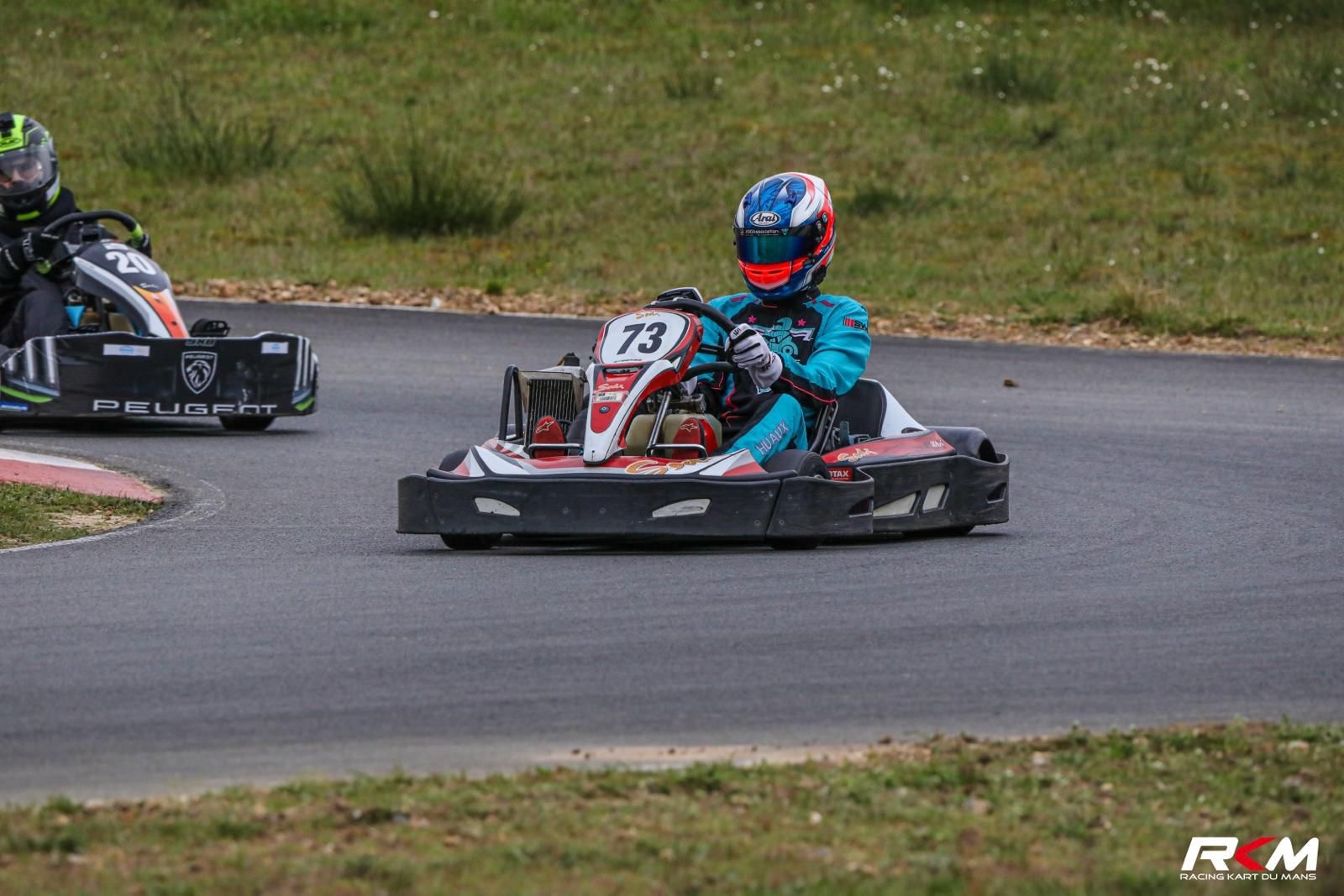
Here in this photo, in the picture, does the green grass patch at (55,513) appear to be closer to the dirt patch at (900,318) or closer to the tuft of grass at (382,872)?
the tuft of grass at (382,872)

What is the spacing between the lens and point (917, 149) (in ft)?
75.5

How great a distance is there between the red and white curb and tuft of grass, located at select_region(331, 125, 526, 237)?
34.1 ft

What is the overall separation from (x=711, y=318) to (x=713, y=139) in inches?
633

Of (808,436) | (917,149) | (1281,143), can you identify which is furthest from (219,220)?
(808,436)

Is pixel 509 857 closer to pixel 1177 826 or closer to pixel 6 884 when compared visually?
pixel 6 884

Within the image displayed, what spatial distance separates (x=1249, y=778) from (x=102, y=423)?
8.72m

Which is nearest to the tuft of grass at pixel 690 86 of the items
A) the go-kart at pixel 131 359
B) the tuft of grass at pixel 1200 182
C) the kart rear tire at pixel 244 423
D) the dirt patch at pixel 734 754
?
the tuft of grass at pixel 1200 182

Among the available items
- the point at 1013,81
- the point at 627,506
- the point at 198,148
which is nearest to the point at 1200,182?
the point at 1013,81

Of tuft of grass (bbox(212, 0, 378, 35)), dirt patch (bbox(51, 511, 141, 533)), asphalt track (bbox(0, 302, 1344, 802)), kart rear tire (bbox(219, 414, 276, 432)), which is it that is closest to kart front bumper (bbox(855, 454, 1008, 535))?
asphalt track (bbox(0, 302, 1344, 802))

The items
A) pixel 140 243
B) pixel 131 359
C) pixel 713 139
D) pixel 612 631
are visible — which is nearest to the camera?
pixel 612 631

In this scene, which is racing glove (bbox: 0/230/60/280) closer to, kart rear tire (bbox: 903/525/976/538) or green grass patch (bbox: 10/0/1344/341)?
kart rear tire (bbox: 903/525/976/538)

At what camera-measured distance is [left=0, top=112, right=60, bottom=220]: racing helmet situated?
38.1 ft

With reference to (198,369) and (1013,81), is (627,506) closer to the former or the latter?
(198,369)

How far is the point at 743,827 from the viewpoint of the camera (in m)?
3.97
